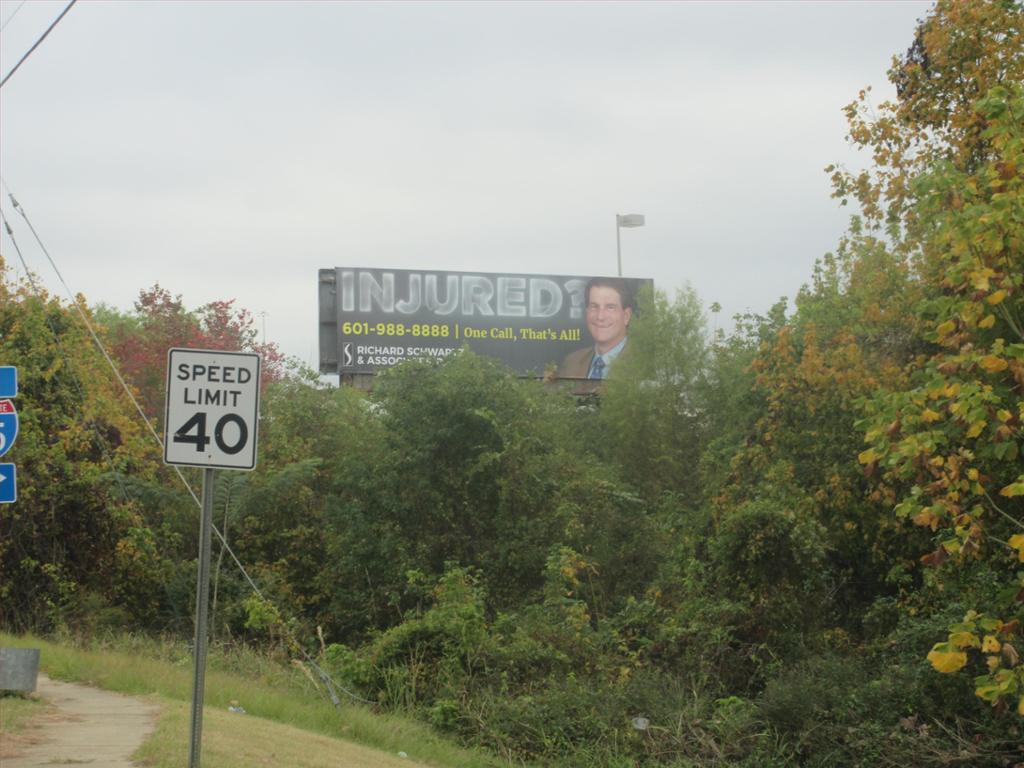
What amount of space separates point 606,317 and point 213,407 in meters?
38.8

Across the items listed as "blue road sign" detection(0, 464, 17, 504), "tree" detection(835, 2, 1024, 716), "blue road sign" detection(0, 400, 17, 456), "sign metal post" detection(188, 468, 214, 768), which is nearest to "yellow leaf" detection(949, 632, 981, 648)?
"tree" detection(835, 2, 1024, 716)

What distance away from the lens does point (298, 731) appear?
14164 mm

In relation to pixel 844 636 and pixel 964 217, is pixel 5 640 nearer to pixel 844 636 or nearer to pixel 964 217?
pixel 844 636

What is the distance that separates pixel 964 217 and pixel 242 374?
19.2ft

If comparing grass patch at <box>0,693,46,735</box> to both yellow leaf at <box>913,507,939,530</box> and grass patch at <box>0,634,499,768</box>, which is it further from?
yellow leaf at <box>913,507,939,530</box>

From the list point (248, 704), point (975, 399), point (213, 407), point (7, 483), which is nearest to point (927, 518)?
point (975, 399)

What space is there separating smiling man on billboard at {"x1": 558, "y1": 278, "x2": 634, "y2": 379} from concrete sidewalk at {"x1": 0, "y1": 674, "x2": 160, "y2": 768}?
3210 cm

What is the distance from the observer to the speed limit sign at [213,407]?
9.24 metres

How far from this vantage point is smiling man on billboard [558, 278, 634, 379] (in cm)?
4706

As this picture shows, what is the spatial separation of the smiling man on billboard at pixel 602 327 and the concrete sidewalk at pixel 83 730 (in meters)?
32.1

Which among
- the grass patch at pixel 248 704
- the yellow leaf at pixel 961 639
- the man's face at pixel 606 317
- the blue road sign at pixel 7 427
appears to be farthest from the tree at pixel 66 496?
the man's face at pixel 606 317

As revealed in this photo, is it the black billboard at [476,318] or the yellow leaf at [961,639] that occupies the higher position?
the black billboard at [476,318]

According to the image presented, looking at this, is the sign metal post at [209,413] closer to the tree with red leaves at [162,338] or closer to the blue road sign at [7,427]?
the blue road sign at [7,427]

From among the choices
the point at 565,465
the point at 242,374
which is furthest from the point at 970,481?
the point at 565,465
